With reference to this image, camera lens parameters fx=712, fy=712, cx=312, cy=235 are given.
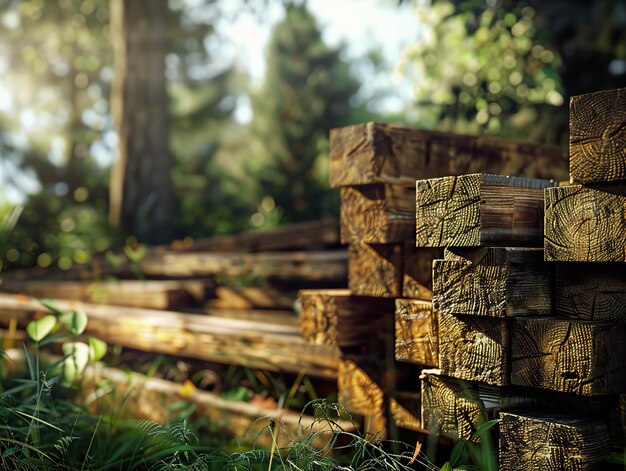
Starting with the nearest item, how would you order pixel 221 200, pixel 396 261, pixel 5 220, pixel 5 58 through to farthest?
pixel 396 261
pixel 5 220
pixel 221 200
pixel 5 58

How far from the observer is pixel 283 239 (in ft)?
18.7

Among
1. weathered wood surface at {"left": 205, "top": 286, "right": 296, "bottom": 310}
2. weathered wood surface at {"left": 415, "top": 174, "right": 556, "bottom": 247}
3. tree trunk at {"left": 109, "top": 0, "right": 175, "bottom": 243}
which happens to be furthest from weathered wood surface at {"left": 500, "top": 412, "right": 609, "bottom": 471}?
tree trunk at {"left": 109, "top": 0, "right": 175, "bottom": 243}

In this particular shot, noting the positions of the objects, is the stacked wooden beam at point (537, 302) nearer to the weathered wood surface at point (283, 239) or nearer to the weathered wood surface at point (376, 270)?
the weathered wood surface at point (376, 270)

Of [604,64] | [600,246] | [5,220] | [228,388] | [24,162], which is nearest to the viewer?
[600,246]

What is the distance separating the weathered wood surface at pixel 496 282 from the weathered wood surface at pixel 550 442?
34 centimetres

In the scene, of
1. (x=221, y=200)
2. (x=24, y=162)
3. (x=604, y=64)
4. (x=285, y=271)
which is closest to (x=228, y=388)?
(x=285, y=271)

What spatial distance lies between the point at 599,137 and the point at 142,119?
6.89 m

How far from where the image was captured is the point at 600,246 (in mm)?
2107

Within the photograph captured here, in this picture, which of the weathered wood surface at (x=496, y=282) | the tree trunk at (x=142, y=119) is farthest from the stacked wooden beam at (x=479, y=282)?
the tree trunk at (x=142, y=119)

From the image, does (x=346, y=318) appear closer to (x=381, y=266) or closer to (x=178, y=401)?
(x=381, y=266)

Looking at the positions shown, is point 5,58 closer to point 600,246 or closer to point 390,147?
point 390,147

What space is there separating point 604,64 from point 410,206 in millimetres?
3809

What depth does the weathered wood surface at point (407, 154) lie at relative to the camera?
9.80ft

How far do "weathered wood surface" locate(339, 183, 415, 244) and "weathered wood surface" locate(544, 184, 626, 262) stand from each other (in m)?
0.82
